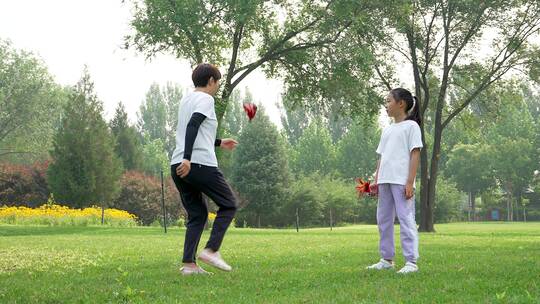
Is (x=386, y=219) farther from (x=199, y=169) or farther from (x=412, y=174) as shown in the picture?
(x=199, y=169)

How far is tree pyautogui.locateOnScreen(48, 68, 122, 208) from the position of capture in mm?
A: 35906

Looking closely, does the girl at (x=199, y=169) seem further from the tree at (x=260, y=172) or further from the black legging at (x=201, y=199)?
the tree at (x=260, y=172)

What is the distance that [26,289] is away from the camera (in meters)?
6.12

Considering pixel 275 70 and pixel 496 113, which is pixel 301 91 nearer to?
pixel 275 70

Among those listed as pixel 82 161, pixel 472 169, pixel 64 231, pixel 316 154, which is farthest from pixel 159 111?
pixel 64 231

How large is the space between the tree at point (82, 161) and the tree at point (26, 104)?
27.2 m

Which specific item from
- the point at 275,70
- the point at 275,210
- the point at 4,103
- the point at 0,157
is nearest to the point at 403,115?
the point at 275,70

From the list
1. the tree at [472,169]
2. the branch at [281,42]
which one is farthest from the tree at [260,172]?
the tree at [472,169]

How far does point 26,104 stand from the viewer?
64562 mm

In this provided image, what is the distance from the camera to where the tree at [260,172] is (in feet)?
168

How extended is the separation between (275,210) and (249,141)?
571 centimetres

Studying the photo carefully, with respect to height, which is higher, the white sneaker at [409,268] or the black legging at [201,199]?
the black legging at [201,199]

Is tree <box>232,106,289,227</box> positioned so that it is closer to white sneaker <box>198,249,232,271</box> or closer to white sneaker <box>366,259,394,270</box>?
white sneaker <box>366,259,394,270</box>

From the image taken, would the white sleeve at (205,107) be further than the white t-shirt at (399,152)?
No
